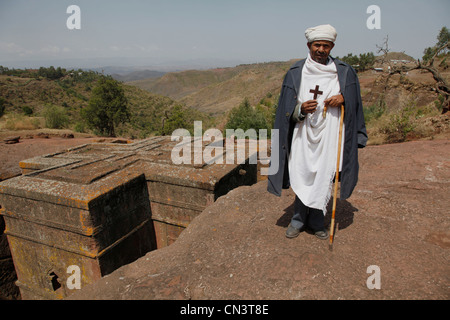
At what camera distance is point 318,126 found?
254 centimetres

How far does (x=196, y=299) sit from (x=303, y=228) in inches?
52.4

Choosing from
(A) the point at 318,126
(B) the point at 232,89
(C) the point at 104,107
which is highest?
(B) the point at 232,89

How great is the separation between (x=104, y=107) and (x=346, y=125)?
1938cm

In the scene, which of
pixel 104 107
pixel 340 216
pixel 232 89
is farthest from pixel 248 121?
pixel 232 89

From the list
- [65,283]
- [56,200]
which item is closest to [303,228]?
[56,200]

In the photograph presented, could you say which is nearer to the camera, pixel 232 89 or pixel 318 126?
pixel 318 126

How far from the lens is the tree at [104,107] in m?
18.9

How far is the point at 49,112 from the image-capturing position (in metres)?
17.6

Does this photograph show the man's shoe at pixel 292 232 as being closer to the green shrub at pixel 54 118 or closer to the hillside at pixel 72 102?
the green shrub at pixel 54 118

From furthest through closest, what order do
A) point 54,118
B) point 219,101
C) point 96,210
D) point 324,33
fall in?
point 219,101 → point 54,118 → point 96,210 → point 324,33

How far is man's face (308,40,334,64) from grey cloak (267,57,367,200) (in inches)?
6.1

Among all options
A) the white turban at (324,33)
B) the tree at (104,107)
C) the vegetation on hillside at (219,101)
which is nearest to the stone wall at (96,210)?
the white turban at (324,33)

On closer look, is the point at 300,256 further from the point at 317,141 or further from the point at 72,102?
the point at 72,102

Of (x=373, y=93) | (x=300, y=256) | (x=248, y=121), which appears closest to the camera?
(x=300, y=256)
